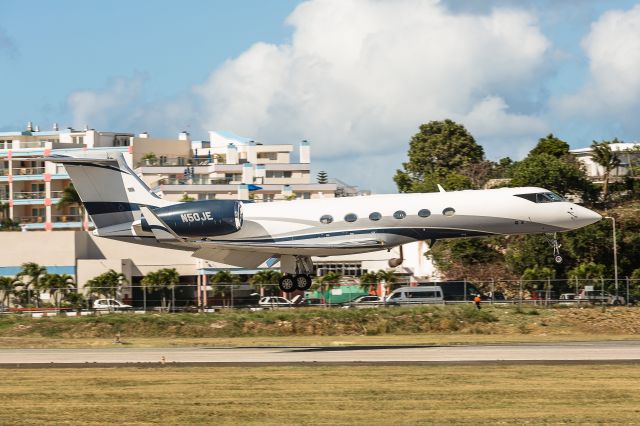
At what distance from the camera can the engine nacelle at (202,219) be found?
41094mm

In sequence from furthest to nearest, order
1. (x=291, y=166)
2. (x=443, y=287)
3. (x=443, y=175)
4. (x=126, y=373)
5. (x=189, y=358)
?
(x=291, y=166)
(x=443, y=175)
(x=443, y=287)
(x=189, y=358)
(x=126, y=373)

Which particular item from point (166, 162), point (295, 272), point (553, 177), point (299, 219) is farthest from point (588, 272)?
point (166, 162)

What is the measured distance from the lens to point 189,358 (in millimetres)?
32531

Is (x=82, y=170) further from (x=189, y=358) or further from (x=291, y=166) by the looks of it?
(x=291, y=166)

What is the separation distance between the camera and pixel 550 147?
357ft

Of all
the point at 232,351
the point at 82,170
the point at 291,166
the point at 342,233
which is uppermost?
the point at 291,166

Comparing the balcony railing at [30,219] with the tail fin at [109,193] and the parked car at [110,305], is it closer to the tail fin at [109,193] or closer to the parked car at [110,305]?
the parked car at [110,305]

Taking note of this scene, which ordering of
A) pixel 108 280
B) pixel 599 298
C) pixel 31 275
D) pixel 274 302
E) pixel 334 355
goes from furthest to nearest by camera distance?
1. pixel 31 275
2. pixel 108 280
3. pixel 274 302
4. pixel 599 298
5. pixel 334 355

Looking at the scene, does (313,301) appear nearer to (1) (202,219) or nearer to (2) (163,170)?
(1) (202,219)

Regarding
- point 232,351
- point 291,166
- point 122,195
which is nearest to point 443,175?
point 291,166

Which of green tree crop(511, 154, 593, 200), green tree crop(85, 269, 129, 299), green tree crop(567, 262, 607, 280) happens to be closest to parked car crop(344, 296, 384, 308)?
green tree crop(567, 262, 607, 280)

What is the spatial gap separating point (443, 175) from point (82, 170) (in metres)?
76.1

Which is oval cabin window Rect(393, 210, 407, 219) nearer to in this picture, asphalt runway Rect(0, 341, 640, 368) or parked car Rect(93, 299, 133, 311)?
asphalt runway Rect(0, 341, 640, 368)

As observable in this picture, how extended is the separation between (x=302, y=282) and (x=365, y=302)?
43.5 ft
